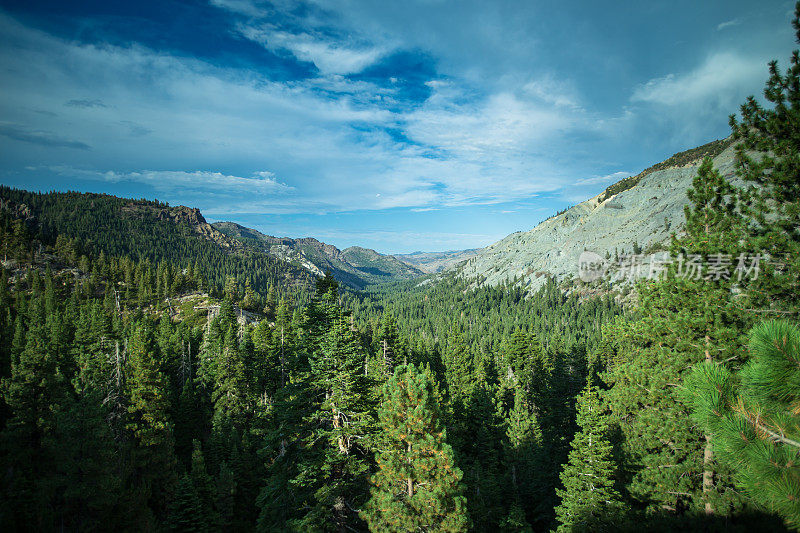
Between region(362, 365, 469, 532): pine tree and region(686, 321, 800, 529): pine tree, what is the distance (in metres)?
9.67

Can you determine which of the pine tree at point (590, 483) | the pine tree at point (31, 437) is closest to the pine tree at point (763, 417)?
the pine tree at point (590, 483)

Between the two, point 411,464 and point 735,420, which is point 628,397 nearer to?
point 411,464

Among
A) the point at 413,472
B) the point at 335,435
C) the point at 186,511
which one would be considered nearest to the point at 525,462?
the point at 413,472

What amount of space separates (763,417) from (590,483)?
1573 cm

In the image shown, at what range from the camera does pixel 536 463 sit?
2598 cm

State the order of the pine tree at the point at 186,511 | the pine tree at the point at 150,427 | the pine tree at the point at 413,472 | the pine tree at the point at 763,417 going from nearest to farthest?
1. the pine tree at the point at 763,417
2. the pine tree at the point at 413,472
3. the pine tree at the point at 186,511
4. the pine tree at the point at 150,427

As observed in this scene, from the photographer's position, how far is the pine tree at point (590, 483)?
15727 mm

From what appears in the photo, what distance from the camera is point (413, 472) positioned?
12.7 meters

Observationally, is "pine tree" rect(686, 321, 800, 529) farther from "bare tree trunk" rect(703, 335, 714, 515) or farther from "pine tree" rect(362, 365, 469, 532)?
"pine tree" rect(362, 365, 469, 532)

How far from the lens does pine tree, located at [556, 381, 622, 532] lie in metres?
15.7

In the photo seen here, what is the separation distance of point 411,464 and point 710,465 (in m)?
10.8

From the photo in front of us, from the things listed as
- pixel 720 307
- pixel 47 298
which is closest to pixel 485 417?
pixel 720 307

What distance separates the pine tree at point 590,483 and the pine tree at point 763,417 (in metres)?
14.1

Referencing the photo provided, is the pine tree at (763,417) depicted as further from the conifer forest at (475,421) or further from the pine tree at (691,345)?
the pine tree at (691,345)
